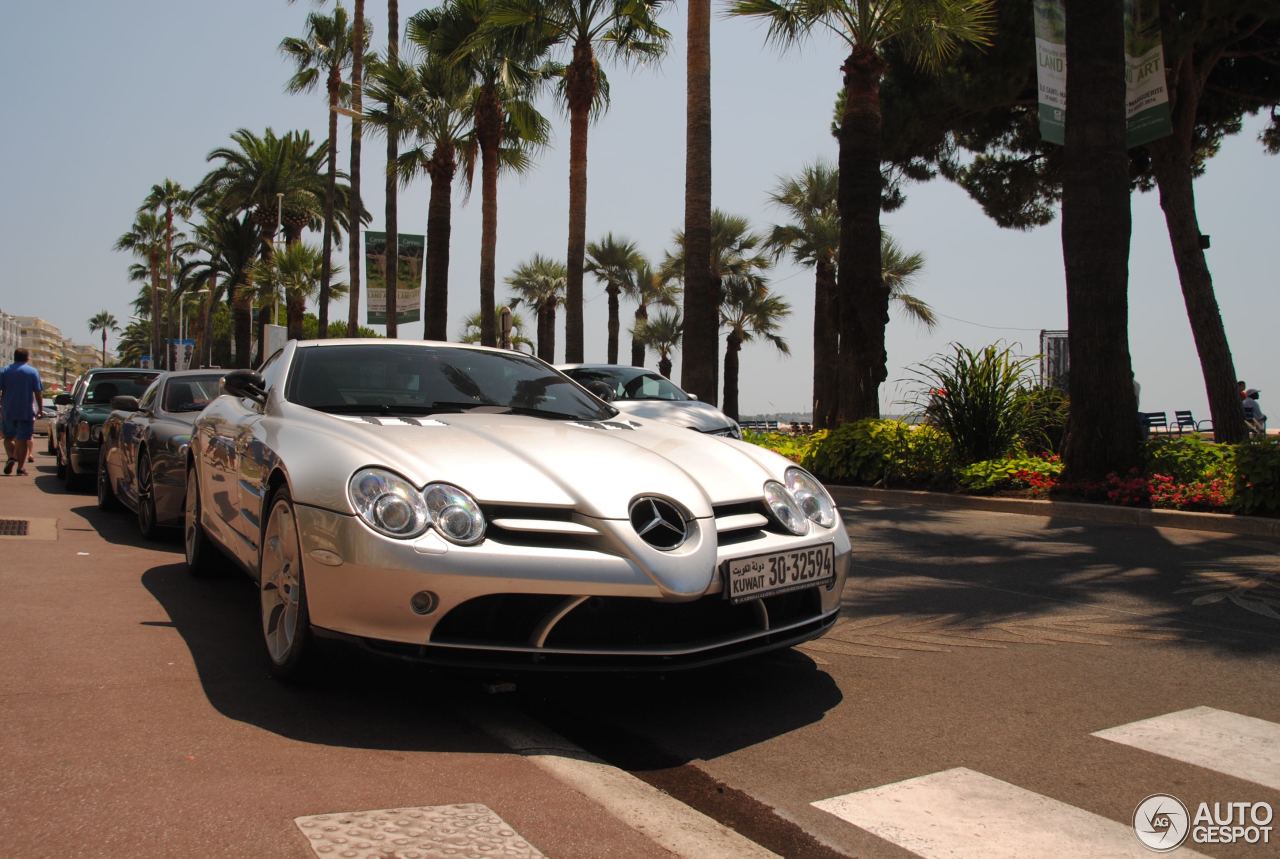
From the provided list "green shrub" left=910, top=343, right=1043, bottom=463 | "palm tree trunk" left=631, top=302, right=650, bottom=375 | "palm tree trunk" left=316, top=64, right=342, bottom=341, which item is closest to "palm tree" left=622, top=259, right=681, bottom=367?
"palm tree trunk" left=631, top=302, right=650, bottom=375

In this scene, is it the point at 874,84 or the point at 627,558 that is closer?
the point at 627,558

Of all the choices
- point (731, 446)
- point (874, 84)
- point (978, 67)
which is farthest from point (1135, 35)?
point (731, 446)

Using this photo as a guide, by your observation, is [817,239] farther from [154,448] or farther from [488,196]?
[154,448]

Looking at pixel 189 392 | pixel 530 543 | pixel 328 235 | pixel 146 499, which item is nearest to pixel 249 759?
pixel 530 543

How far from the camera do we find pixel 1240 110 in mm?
20078

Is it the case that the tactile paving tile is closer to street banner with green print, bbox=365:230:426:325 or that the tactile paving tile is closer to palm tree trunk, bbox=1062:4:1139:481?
palm tree trunk, bbox=1062:4:1139:481

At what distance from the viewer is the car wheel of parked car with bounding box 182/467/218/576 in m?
6.42

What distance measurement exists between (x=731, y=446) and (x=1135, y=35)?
13.0 metres

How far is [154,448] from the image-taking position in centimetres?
820

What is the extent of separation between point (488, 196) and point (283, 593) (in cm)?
2239

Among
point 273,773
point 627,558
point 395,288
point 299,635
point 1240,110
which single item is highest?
point 1240,110

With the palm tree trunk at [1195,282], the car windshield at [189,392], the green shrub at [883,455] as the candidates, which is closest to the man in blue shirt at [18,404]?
the car windshield at [189,392]

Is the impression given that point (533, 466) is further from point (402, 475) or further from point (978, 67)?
point (978, 67)

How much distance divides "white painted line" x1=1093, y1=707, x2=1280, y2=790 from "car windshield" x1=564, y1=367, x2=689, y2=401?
10.8 metres
